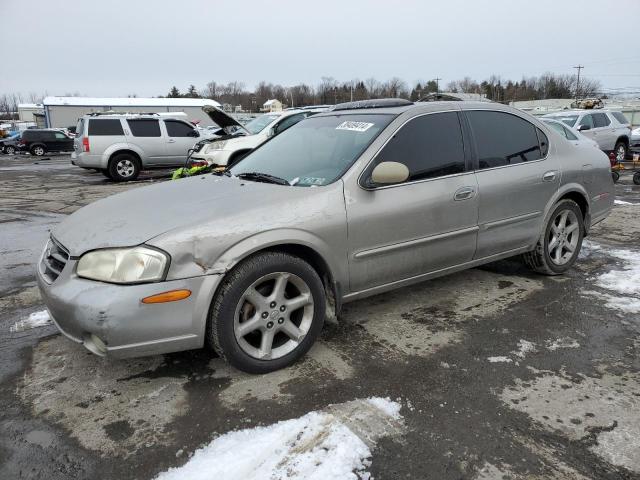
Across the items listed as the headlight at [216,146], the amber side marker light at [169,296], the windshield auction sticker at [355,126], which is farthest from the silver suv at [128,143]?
the amber side marker light at [169,296]

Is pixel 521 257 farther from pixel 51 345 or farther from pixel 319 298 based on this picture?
pixel 51 345

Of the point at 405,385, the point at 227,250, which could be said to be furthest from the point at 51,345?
the point at 405,385

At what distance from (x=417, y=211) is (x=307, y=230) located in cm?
93

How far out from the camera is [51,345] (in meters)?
3.45

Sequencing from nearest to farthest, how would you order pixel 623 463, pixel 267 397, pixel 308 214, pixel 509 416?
pixel 623 463 < pixel 509 416 < pixel 267 397 < pixel 308 214

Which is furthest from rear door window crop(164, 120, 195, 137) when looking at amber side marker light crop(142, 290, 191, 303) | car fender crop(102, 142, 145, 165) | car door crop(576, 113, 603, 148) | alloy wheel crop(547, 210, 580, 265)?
amber side marker light crop(142, 290, 191, 303)

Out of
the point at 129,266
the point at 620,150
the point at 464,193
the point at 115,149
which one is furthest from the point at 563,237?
the point at 620,150

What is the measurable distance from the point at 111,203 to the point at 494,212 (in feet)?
9.78

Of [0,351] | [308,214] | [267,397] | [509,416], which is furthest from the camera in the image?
[0,351]

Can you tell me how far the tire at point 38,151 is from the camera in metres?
28.8

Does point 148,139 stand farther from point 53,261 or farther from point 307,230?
point 307,230

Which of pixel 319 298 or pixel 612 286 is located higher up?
pixel 319 298

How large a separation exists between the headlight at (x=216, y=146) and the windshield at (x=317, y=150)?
651 cm

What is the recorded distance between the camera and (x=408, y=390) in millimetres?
2809
